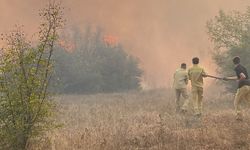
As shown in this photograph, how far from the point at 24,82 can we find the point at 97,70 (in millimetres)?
34279

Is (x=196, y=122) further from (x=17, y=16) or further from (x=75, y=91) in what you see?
(x=17, y=16)

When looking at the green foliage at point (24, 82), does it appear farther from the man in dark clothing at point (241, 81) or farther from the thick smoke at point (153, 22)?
the thick smoke at point (153, 22)

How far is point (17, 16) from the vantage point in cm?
8194

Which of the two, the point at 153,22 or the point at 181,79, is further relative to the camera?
the point at 153,22

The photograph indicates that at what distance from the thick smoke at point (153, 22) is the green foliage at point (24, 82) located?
227 feet

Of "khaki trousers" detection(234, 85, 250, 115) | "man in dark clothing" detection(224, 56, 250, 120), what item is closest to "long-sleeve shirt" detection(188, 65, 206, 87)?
"man in dark clothing" detection(224, 56, 250, 120)

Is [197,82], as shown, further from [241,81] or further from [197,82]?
[241,81]

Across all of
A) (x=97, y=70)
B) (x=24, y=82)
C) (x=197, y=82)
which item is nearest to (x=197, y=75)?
(x=197, y=82)

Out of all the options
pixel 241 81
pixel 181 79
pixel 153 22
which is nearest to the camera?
pixel 241 81

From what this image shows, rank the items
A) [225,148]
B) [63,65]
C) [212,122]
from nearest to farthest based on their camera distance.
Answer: [225,148]
[212,122]
[63,65]

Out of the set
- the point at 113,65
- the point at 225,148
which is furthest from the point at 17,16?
the point at 225,148

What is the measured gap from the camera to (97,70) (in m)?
46.2

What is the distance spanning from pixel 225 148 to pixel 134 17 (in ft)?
281

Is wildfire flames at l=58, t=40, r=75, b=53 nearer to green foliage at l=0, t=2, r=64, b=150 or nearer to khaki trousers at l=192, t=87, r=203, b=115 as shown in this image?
khaki trousers at l=192, t=87, r=203, b=115
